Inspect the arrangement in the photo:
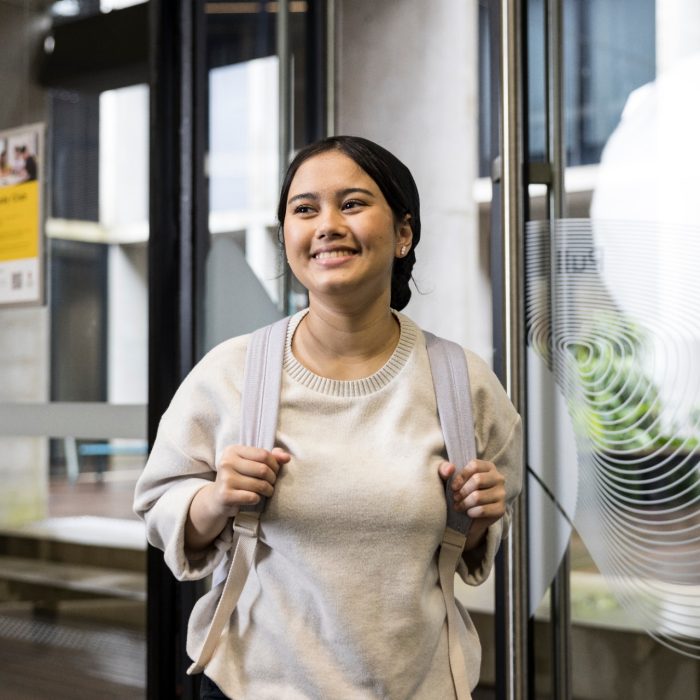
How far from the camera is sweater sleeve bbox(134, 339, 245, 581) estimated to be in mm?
1386

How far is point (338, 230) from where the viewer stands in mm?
1379

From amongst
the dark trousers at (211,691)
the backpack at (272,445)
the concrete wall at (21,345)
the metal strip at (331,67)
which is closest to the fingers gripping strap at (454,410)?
the backpack at (272,445)

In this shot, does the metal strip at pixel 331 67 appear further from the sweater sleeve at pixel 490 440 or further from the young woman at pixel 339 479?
the sweater sleeve at pixel 490 440

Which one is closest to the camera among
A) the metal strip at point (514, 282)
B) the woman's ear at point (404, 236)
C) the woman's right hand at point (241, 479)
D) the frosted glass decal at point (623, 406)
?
the woman's right hand at point (241, 479)

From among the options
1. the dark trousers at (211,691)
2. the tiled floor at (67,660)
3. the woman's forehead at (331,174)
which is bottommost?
the tiled floor at (67,660)

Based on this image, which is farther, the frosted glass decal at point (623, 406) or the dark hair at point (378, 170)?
the frosted glass decal at point (623, 406)

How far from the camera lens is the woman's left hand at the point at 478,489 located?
132 cm

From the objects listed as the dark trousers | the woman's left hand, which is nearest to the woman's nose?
the woman's left hand

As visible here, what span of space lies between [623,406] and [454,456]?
0.88 meters

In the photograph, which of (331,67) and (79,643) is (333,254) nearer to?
(331,67)

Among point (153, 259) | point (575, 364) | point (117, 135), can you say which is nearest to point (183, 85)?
point (117, 135)

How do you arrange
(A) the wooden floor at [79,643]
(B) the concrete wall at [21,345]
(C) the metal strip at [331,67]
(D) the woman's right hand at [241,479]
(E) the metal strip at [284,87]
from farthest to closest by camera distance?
(B) the concrete wall at [21,345], (A) the wooden floor at [79,643], (E) the metal strip at [284,87], (C) the metal strip at [331,67], (D) the woman's right hand at [241,479]

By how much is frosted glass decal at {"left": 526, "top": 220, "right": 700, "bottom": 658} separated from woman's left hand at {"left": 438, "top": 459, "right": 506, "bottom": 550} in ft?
2.75

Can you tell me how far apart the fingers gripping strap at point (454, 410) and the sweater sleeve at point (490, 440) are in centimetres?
2
